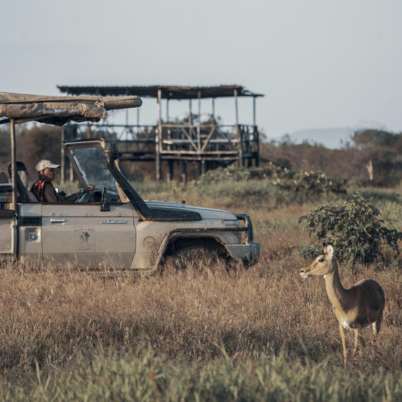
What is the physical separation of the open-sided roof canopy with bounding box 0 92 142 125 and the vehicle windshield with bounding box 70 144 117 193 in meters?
0.47

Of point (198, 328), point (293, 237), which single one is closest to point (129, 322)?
point (198, 328)

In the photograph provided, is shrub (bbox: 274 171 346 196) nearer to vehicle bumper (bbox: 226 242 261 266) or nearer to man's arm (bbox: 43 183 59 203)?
vehicle bumper (bbox: 226 242 261 266)

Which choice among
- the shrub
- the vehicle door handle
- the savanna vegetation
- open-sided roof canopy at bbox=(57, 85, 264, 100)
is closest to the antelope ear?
the savanna vegetation

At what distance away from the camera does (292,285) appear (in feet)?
37.6

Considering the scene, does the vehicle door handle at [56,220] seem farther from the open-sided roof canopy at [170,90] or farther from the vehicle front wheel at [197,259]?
the open-sided roof canopy at [170,90]

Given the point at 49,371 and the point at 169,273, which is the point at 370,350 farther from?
the point at 169,273

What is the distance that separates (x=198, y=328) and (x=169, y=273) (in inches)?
106

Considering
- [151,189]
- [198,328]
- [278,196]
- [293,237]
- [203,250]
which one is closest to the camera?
[198,328]

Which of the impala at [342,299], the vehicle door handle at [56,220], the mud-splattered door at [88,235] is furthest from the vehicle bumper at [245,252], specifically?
the impala at [342,299]

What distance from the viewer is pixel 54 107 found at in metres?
11.4

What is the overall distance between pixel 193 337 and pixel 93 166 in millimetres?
4022

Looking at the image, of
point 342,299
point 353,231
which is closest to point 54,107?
point 342,299

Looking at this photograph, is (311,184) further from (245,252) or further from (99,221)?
(99,221)

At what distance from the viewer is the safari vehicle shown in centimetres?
1116
